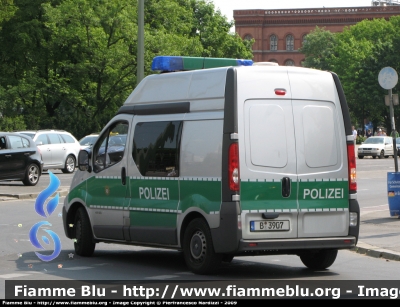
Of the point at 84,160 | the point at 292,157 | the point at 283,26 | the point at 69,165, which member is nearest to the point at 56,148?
the point at 69,165

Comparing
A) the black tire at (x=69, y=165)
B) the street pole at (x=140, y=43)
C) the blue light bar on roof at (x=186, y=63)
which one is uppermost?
the street pole at (x=140, y=43)

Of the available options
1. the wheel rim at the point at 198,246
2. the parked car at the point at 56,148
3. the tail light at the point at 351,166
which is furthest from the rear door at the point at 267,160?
the parked car at the point at 56,148

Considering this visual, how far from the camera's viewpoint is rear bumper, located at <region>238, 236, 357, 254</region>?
10.1 meters

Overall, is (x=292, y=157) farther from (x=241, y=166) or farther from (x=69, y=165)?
(x=69, y=165)

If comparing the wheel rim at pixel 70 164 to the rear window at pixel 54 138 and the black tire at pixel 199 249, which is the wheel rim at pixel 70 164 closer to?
the rear window at pixel 54 138

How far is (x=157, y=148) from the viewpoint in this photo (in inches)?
450

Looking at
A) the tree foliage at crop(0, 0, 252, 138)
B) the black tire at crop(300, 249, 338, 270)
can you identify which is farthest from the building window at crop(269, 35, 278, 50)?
the black tire at crop(300, 249, 338, 270)

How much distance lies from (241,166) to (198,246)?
1076 millimetres

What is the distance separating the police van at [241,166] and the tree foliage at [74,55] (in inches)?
1559

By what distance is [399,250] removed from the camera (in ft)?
43.5

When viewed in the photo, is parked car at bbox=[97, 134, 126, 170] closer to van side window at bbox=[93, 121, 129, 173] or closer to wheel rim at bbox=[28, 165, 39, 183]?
van side window at bbox=[93, 121, 129, 173]

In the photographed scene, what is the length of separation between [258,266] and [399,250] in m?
2.62

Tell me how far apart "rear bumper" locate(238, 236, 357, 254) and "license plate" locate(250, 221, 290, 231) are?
0.44ft

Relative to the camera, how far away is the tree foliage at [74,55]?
53.4m
